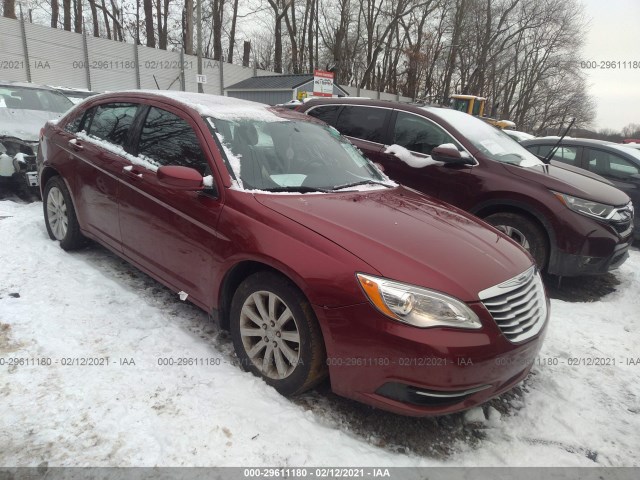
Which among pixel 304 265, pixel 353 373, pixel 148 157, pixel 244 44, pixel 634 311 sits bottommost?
pixel 634 311

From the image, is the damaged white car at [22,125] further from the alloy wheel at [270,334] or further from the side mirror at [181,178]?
the alloy wheel at [270,334]

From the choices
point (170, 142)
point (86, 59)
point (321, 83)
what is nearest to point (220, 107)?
point (170, 142)

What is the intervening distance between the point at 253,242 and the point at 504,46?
160 ft

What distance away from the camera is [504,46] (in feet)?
143

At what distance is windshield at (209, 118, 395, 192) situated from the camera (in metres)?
2.91

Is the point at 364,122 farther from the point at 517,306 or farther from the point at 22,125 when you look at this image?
the point at 22,125

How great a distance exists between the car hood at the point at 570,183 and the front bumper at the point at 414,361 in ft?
8.84

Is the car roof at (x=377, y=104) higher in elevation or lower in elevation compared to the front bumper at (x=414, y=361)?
higher

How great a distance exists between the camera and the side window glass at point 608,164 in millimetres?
6914

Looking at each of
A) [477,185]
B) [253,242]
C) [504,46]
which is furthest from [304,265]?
[504,46]

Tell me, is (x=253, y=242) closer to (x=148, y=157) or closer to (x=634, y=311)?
(x=148, y=157)

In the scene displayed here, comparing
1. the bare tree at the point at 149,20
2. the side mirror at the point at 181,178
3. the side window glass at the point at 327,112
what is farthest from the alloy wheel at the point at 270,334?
the bare tree at the point at 149,20

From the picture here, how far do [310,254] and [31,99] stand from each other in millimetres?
6816

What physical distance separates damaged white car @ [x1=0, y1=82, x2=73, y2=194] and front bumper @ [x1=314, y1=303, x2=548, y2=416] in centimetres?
509
